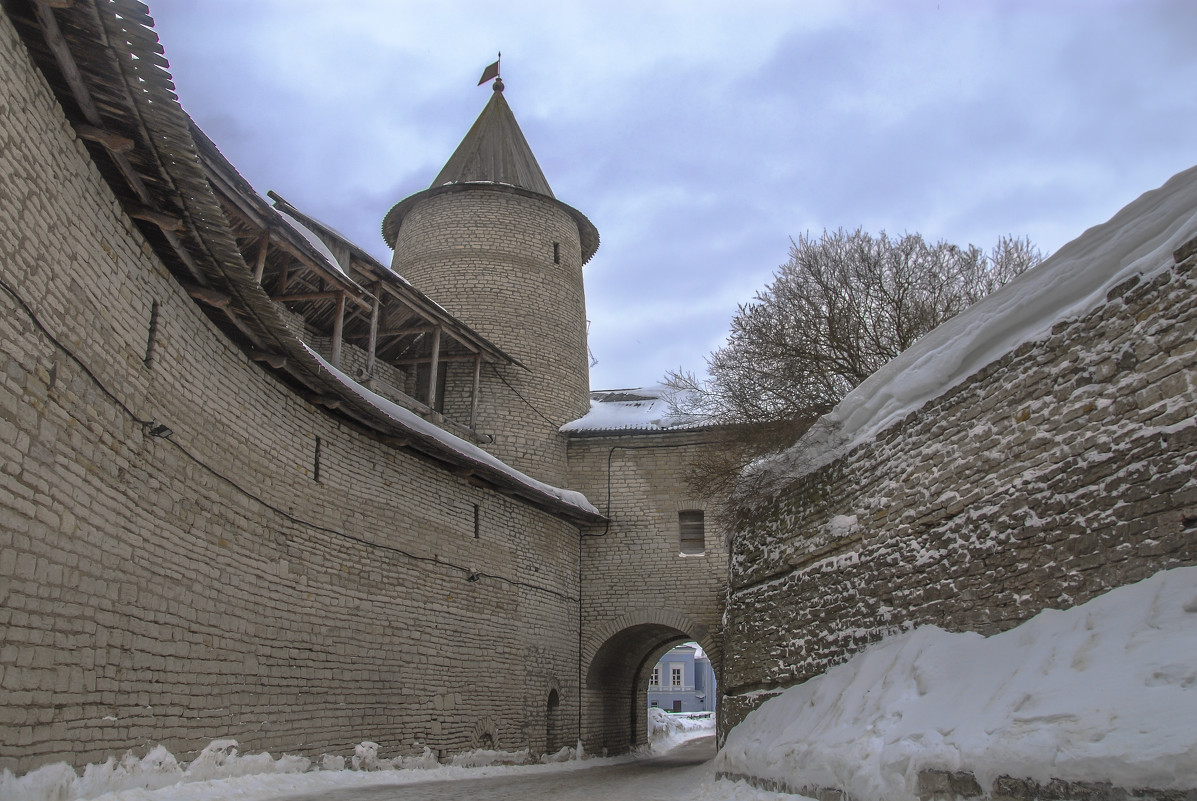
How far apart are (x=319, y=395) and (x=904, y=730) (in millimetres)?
6942

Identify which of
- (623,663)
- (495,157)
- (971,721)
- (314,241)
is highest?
(495,157)

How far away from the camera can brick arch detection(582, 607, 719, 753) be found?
53.2 feet

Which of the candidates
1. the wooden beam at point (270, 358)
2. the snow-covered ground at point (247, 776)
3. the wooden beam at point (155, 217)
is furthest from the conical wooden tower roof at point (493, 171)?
the wooden beam at point (155, 217)

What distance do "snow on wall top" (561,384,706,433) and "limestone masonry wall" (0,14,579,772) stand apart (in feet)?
14.8

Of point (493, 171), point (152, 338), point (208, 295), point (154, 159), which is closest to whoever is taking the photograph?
point (154, 159)

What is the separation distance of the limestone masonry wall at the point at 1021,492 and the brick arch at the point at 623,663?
7.33 metres

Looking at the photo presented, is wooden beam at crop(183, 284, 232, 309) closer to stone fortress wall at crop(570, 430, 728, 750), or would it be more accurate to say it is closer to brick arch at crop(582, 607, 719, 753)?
stone fortress wall at crop(570, 430, 728, 750)

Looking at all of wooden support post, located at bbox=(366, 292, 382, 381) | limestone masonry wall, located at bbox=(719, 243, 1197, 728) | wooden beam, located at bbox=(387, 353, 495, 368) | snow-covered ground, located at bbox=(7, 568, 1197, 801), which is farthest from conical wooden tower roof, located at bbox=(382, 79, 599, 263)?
snow-covered ground, located at bbox=(7, 568, 1197, 801)

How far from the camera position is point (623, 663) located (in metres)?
18.2

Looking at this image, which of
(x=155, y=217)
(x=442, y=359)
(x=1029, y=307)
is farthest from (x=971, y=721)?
(x=442, y=359)

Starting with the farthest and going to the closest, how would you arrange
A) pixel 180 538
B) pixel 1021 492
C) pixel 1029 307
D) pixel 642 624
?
pixel 642 624
pixel 180 538
pixel 1029 307
pixel 1021 492

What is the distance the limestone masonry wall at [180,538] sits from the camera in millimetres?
5402

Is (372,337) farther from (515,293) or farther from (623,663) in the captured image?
(623,663)

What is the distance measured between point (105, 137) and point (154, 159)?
0.32 m
